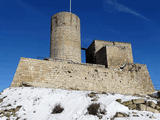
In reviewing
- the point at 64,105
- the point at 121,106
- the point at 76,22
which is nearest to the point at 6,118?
the point at 64,105

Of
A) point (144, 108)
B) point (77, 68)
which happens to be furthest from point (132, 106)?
point (77, 68)

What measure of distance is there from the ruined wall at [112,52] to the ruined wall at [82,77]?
140cm

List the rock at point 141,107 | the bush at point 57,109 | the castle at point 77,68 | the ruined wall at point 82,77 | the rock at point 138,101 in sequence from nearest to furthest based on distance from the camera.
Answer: the rock at point 141,107
the bush at point 57,109
the rock at point 138,101
the ruined wall at point 82,77
the castle at point 77,68

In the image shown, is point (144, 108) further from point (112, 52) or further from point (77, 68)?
point (112, 52)

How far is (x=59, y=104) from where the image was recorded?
371 inches

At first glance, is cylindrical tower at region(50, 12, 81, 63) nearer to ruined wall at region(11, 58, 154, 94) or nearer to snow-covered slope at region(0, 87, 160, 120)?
ruined wall at region(11, 58, 154, 94)

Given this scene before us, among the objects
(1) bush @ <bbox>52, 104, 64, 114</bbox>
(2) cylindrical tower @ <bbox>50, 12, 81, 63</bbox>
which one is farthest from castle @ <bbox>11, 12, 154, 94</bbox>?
(1) bush @ <bbox>52, 104, 64, 114</bbox>

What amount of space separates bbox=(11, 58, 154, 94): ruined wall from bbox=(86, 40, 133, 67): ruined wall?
55.2 inches

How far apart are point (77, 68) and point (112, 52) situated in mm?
5841

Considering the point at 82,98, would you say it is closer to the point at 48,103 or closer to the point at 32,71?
the point at 48,103

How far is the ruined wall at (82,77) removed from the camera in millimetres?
15078

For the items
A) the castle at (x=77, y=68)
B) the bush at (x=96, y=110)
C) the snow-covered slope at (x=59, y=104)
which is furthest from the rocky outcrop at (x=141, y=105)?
the castle at (x=77, y=68)

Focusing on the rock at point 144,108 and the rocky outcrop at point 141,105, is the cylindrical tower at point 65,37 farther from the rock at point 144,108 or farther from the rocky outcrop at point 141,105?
the rock at point 144,108

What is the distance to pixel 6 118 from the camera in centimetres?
896
